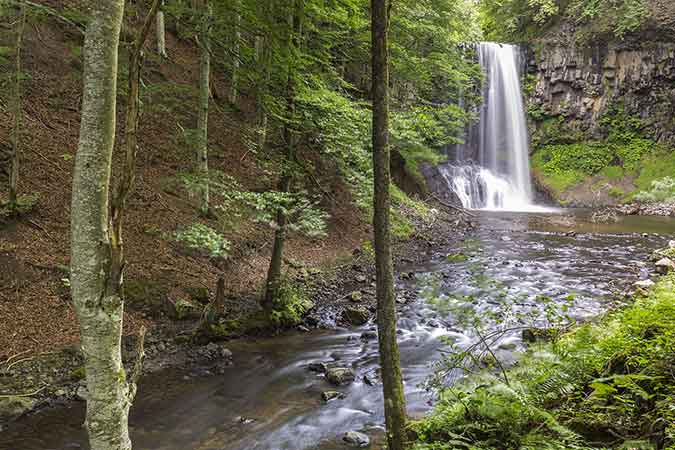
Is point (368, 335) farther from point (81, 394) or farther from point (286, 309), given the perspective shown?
point (81, 394)

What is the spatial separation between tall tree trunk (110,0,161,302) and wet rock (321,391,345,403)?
3945mm

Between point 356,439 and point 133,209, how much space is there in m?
7.02

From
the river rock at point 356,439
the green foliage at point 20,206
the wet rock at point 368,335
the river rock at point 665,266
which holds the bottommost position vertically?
the river rock at point 356,439

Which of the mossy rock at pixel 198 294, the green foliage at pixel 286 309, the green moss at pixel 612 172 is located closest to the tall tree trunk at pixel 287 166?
the green foliage at pixel 286 309

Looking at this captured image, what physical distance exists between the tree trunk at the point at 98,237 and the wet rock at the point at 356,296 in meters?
7.12

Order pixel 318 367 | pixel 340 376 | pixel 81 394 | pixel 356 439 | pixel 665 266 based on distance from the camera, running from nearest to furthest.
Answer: pixel 356 439
pixel 81 394
pixel 340 376
pixel 318 367
pixel 665 266

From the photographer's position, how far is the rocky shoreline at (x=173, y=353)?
17.5 feet

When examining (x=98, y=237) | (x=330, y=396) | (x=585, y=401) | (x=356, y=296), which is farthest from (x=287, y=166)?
(x=585, y=401)

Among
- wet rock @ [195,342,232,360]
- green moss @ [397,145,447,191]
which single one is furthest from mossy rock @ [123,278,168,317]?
green moss @ [397,145,447,191]

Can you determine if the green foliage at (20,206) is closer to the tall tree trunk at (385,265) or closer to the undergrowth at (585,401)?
the tall tree trunk at (385,265)

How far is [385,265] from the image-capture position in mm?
3562

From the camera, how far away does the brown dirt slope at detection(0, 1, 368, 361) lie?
6.52 m

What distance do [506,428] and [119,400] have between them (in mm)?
2709

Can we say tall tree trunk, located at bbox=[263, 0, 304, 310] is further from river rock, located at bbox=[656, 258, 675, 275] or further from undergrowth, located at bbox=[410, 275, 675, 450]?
river rock, located at bbox=[656, 258, 675, 275]
